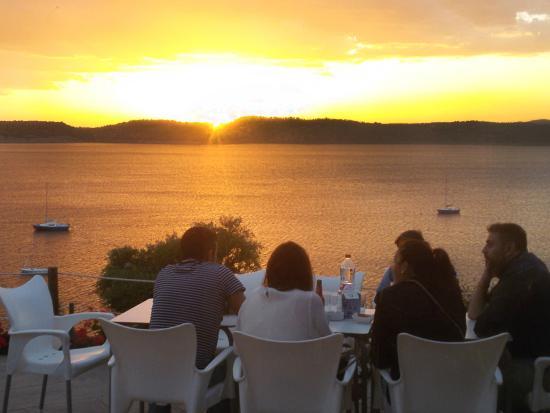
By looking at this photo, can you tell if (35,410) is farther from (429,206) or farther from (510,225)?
(429,206)

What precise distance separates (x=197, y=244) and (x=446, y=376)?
131 centimetres

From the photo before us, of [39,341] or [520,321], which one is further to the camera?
[39,341]

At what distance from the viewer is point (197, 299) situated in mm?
3779

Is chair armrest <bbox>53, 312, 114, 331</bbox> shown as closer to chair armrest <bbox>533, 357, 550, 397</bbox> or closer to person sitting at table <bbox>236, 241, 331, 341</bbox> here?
person sitting at table <bbox>236, 241, 331, 341</bbox>

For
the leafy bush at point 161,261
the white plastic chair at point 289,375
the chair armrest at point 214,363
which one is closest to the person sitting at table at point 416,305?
the white plastic chair at point 289,375

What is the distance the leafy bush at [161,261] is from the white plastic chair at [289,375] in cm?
595

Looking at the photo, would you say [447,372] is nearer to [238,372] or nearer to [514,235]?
[238,372]

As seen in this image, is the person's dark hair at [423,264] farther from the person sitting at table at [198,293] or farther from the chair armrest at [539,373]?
the person sitting at table at [198,293]

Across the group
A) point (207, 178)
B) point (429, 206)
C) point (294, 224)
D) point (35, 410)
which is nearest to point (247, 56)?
point (294, 224)

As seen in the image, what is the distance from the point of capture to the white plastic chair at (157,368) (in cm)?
350

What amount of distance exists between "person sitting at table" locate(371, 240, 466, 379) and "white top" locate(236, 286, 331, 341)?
10.6 inches

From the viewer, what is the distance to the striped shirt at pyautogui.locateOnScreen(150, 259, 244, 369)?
378 centimetres

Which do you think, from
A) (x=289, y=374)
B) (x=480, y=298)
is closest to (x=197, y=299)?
(x=289, y=374)

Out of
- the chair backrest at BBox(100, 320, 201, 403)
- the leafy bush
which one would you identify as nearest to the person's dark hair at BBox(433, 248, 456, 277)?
the chair backrest at BBox(100, 320, 201, 403)
